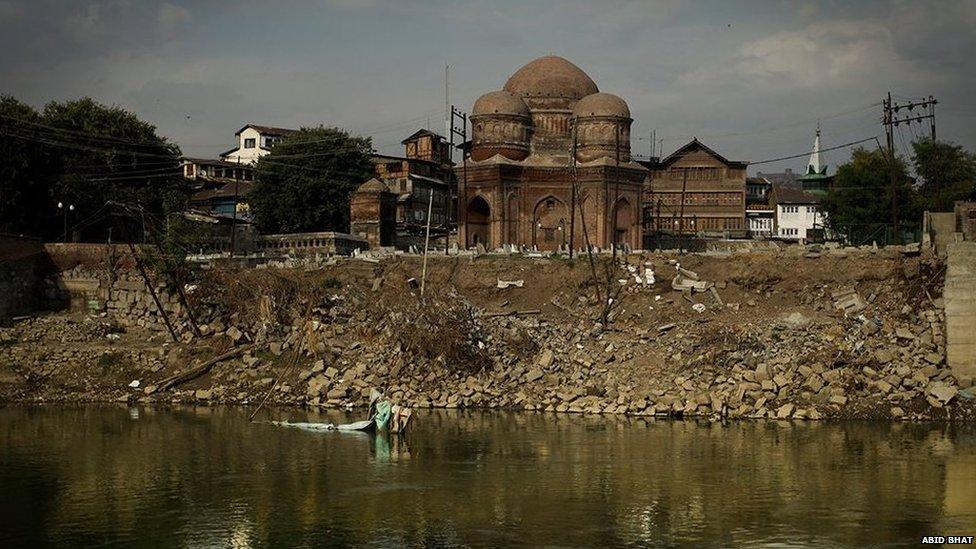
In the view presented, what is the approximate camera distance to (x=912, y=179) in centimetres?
6931

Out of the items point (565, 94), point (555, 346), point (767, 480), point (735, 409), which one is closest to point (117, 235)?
point (565, 94)

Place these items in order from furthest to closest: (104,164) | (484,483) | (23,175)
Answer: (104,164)
(23,175)
(484,483)

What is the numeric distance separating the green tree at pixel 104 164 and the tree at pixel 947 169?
133 feet

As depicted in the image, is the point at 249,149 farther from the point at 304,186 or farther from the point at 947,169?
the point at 947,169

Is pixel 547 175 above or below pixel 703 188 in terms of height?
below

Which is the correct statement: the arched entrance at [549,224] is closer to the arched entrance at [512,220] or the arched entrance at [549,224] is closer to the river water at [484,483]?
the arched entrance at [512,220]

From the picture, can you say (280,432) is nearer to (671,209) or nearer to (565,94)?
(565,94)

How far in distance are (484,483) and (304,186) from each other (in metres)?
46.2

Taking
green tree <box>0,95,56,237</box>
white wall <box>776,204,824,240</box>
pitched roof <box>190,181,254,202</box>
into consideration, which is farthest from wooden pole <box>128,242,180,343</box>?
white wall <box>776,204,824,240</box>

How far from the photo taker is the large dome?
65.4 metres

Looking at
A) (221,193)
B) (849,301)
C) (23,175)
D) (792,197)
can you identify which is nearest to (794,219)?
(792,197)

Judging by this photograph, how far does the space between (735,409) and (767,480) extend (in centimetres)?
951

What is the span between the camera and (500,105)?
62969 millimetres

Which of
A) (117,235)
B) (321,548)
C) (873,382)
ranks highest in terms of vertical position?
(117,235)
